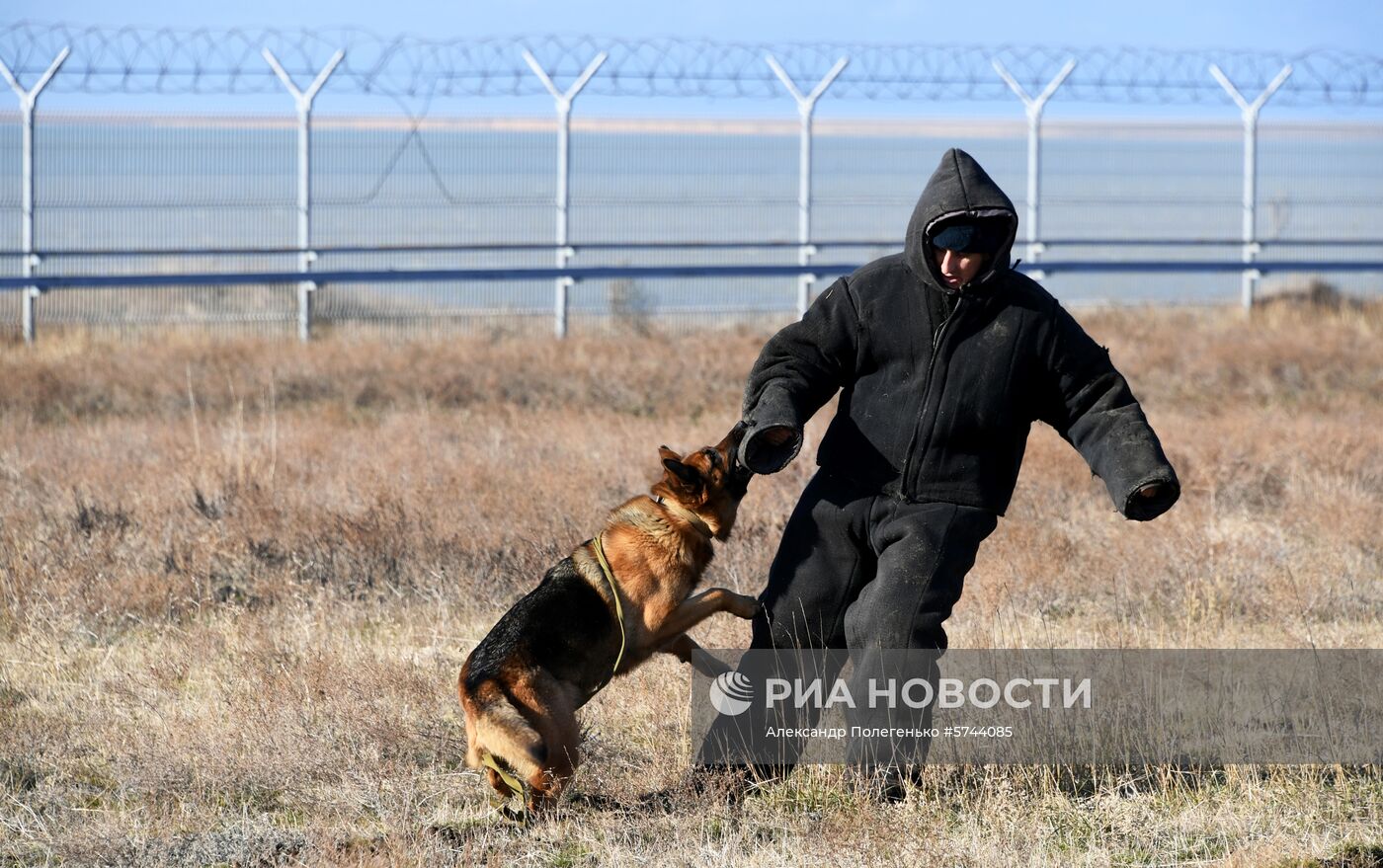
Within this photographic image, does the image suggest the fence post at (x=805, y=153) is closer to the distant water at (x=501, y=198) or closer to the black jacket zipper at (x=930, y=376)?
the distant water at (x=501, y=198)

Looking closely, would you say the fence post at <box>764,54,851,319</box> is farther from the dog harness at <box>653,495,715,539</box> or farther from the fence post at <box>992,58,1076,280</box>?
the dog harness at <box>653,495,715,539</box>

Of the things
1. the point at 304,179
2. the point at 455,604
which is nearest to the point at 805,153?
the point at 304,179

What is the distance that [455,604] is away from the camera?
631 centimetres

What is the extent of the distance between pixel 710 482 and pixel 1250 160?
51.3ft

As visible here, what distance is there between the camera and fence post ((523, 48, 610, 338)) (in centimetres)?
1517

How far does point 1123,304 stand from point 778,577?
50.6ft

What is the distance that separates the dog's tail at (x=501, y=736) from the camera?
13.2ft

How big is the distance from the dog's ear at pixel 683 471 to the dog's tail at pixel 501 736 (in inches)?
33.8

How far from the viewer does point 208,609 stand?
6273 millimetres

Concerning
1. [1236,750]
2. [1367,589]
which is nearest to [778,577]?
[1236,750]

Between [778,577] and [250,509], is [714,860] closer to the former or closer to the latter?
[778,577]

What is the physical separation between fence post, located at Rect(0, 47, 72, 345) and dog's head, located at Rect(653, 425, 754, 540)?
36.6ft

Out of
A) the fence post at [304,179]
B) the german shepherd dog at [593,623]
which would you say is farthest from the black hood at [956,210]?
the fence post at [304,179]

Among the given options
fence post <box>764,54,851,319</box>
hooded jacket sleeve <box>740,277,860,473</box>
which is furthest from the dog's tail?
fence post <box>764,54,851,319</box>
